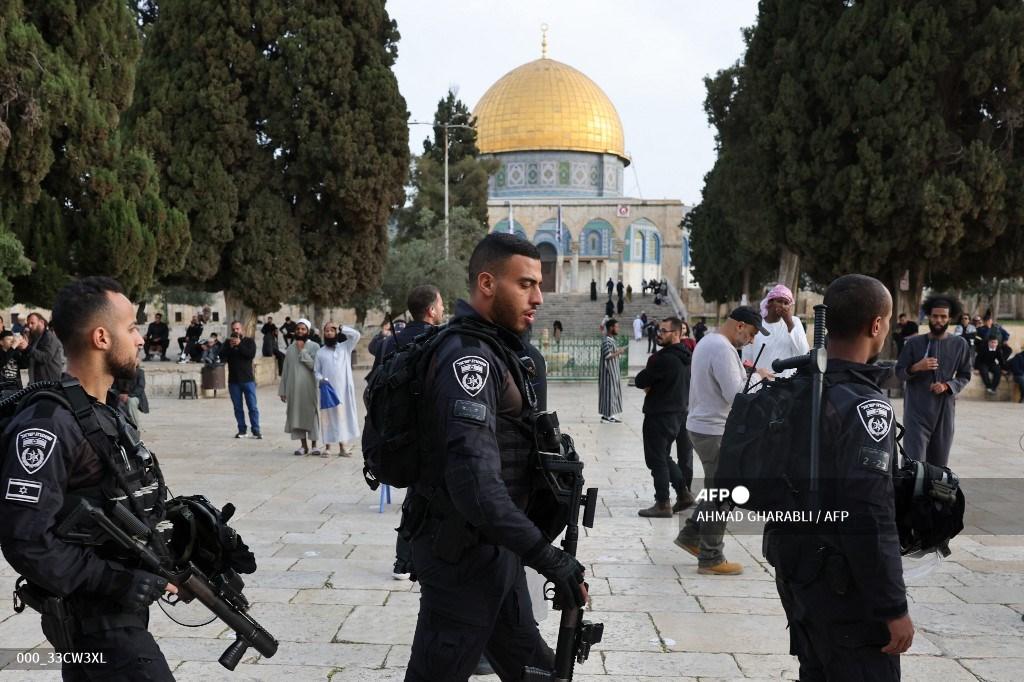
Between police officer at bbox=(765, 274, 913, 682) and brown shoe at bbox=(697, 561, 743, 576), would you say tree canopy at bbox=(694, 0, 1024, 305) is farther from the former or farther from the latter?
police officer at bbox=(765, 274, 913, 682)

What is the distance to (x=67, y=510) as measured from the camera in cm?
236

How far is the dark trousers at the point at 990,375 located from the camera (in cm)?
1769

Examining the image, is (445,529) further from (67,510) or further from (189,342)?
(189,342)

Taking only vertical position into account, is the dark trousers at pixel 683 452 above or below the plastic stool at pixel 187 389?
above

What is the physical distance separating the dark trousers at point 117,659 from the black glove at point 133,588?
8 centimetres

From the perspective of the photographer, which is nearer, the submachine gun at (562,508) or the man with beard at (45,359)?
the submachine gun at (562,508)

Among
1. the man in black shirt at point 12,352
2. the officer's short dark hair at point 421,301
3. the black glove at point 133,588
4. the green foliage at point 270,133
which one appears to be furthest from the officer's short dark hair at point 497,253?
the green foliage at point 270,133

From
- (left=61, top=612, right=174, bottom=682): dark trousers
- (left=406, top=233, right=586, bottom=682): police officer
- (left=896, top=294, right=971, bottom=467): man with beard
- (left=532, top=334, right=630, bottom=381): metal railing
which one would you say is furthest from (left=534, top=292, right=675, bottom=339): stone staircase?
(left=61, top=612, right=174, bottom=682): dark trousers

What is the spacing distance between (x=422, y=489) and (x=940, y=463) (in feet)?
17.9

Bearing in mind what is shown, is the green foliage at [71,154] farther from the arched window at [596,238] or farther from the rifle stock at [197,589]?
the arched window at [596,238]

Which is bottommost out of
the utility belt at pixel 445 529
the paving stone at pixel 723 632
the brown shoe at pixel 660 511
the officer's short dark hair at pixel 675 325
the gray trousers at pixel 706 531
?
the brown shoe at pixel 660 511

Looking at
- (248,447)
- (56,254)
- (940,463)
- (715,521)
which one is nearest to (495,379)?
(715,521)

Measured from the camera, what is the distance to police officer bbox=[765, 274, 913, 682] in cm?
251

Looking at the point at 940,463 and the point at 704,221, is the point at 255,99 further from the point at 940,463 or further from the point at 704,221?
the point at 704,221
